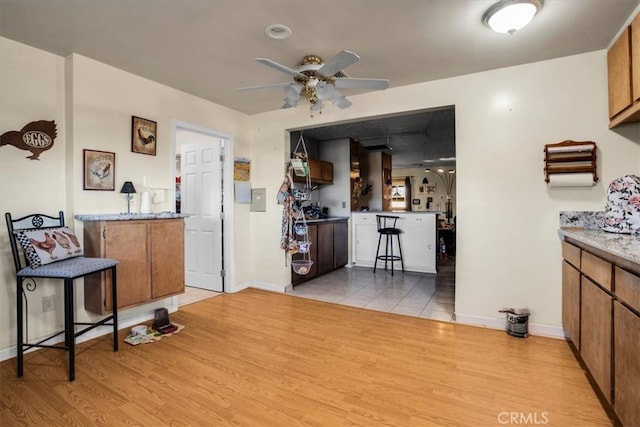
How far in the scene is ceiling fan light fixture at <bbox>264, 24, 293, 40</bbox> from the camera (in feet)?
7.29

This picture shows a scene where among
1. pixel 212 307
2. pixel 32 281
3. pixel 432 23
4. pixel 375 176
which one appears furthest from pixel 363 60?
pixel 375 176

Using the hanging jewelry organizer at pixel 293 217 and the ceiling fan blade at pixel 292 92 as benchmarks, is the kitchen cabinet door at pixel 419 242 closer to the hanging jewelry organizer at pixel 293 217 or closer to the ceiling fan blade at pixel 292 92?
the hanging jewelry organizer at pixel 293 217

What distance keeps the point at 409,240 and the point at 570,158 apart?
3.08 metres

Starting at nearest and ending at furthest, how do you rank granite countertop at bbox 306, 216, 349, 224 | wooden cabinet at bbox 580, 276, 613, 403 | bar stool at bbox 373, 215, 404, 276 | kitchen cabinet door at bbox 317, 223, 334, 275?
wooden cabinet at bbox 580, 276, 613, 403 → granite countertop at bbox 306, 216, 349, 224 → kitchen cabinet door at bbox 317, 223, 334, 275 → bar stool at bbox 373, 215, 404, 276

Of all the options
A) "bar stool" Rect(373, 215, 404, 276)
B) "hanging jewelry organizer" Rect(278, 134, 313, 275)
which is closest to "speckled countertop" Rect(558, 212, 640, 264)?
"hanging jewelry organizer" Rect(278, 134, 313, 275)

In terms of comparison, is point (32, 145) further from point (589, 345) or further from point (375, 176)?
point (375, 176)

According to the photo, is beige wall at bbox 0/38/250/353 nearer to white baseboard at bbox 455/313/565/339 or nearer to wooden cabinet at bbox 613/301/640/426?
white baseboard at bbox 455/313/565/339

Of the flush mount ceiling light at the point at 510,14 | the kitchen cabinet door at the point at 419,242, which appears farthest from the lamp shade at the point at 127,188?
the kitchen cabinet door at the point at 419,242

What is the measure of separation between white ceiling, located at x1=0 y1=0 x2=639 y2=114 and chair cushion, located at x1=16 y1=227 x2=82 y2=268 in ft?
4.85

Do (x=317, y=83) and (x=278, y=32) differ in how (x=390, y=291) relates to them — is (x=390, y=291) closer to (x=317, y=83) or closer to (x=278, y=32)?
(x=317, y=83)

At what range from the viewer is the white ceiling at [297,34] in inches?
79.0

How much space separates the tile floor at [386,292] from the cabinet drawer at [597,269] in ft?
4.68

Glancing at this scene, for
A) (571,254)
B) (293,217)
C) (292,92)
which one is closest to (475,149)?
(571,254)

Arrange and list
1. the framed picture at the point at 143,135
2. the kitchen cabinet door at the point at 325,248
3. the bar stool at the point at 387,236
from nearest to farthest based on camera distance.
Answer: the framed picture at the point at 143,135
the kitchen cabinet door at the point at 325,248
the bar stool at the point at 387,236
